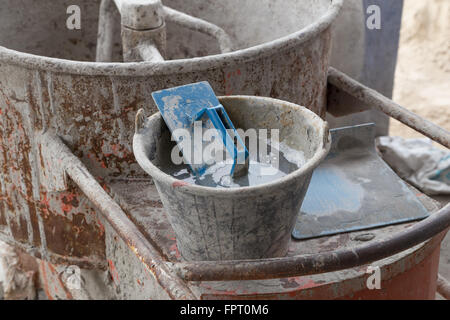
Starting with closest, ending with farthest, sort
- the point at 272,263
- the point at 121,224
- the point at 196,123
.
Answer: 1. the point at 272,263
2. the point at 121,224
3. the point at 196,123

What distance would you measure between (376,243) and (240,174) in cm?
45

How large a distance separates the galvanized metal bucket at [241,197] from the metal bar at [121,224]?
5.2 inches

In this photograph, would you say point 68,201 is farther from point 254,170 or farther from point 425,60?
point 425,60

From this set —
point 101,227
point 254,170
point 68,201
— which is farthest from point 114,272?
point 254,170

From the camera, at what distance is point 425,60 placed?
5605mm

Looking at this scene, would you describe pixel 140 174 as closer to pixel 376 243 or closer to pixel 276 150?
pixel 276 150

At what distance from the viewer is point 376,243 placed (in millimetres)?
1583

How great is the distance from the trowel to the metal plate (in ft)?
1.25

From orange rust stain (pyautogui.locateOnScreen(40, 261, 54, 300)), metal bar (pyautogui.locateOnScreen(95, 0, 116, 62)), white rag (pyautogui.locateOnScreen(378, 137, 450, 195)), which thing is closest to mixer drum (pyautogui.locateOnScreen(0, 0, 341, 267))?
orange rust stain (pyautogui.locateOnScreen(40, 261, 54, 300))

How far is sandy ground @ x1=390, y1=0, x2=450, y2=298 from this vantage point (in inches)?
191

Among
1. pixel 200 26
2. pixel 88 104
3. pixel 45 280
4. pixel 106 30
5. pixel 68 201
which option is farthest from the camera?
pixel 45 280

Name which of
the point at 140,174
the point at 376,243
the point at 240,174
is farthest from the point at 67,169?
the point at 376,243

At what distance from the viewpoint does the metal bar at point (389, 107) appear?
7.34 ft

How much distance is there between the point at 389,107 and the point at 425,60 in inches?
136
